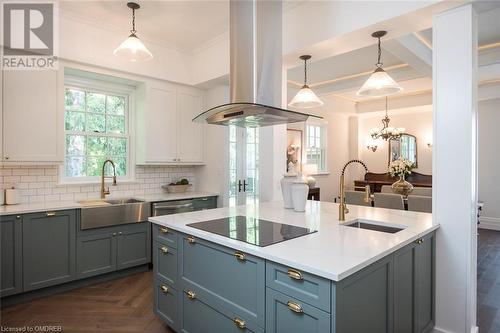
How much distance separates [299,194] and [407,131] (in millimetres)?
6209

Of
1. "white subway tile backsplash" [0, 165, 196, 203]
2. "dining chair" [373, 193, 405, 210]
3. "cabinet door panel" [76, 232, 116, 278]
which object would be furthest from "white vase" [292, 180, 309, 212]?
"white subway tile backsplash" [0, 165, 196, 203]

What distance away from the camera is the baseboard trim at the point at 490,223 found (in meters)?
5.98

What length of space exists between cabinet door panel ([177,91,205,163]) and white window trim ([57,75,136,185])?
64 cm

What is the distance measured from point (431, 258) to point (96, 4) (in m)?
3.77

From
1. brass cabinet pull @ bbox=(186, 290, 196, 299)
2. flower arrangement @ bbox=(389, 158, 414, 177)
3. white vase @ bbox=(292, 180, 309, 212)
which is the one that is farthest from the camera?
flower arrangement @ bbox=(389, 158, 414, 177)

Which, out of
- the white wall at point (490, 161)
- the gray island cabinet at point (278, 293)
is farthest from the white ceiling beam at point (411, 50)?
the white wall at point (490, 161)

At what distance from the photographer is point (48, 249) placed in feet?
9.69

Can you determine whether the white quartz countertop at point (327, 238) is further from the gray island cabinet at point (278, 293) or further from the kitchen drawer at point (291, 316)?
the kitchen drawer at point (291, 316)

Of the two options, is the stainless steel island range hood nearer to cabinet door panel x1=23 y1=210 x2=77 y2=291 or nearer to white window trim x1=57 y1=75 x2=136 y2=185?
cabinet door panel x1=23 y1=210 x2=77 y2=291

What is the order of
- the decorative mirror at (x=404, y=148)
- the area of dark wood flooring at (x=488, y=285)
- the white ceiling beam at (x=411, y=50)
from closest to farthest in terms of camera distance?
A: the area of dark wood flooring at (x=488, y=285) → the white ceiling beam at (x=411, y=50) → the decorative mirror at (x=404, y=148)

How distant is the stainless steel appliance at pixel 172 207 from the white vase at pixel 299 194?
1766 millimetres

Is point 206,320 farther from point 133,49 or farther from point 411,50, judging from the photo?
point 411,50

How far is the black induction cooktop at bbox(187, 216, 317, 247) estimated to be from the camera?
5.90 ft

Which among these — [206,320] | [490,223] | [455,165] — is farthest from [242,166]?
[490,223]
